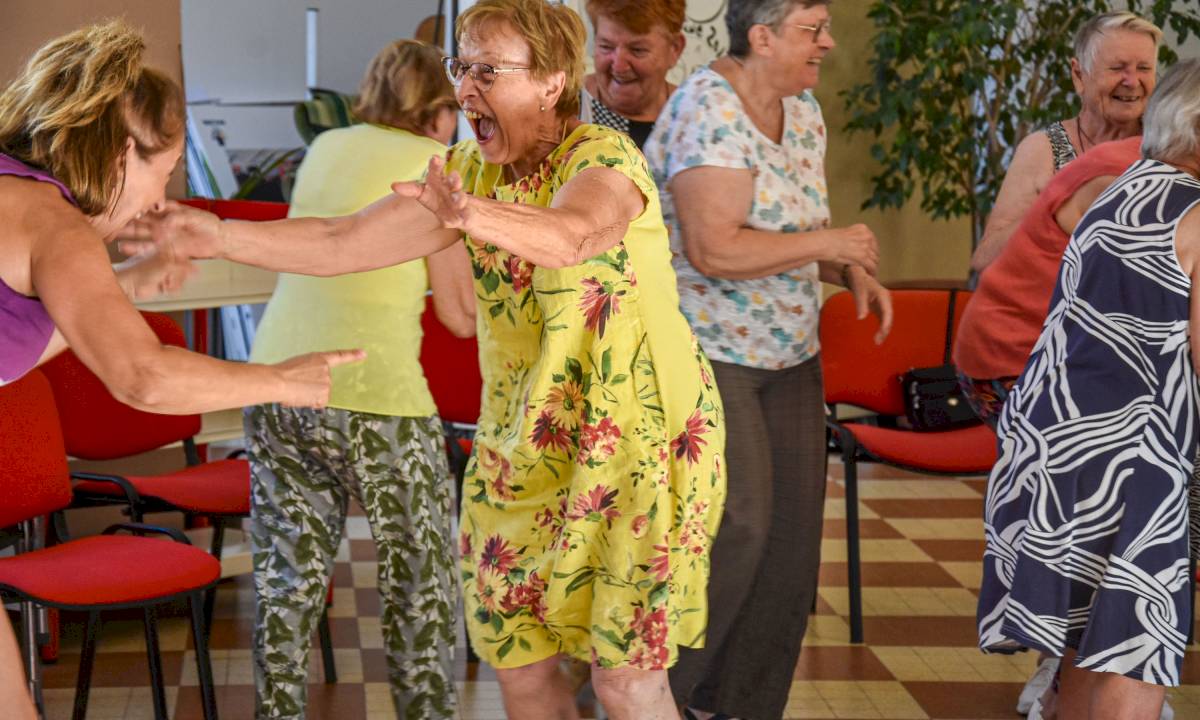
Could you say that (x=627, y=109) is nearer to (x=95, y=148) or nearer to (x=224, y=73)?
(x=95, y=148)

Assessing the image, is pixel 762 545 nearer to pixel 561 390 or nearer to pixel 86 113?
pixel 561 390

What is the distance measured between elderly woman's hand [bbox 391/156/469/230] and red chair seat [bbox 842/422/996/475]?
113 inches

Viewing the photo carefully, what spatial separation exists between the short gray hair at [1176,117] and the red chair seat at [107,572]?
225cm

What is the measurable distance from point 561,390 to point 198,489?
2018 mm

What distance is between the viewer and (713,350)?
330 cm

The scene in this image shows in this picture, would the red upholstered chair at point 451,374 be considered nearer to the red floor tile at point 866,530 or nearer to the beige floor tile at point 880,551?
the beige floor tile at point 880,551

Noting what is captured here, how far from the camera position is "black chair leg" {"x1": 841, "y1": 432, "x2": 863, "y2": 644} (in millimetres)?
4500

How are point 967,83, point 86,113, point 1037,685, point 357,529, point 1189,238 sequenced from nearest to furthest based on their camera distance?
point 86,113 < point 1189,238 < point 1037,685 < point 357,529 < point 967,83

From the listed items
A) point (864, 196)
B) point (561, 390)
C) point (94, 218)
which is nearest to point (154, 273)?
point (94, 218)

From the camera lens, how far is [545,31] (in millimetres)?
2379

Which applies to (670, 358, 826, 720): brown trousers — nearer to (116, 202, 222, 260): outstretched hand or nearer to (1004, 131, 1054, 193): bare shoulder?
(1004, 131, 1054, 193): bare shoulder

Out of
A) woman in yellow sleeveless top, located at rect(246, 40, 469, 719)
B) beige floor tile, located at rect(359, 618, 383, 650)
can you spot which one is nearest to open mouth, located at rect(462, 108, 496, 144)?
woman in yellow sleeveless top, located at rect(246, 40, 469, 719)

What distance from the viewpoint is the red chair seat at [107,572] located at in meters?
3.13

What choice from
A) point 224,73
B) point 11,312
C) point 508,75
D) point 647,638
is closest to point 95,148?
point 11,312
